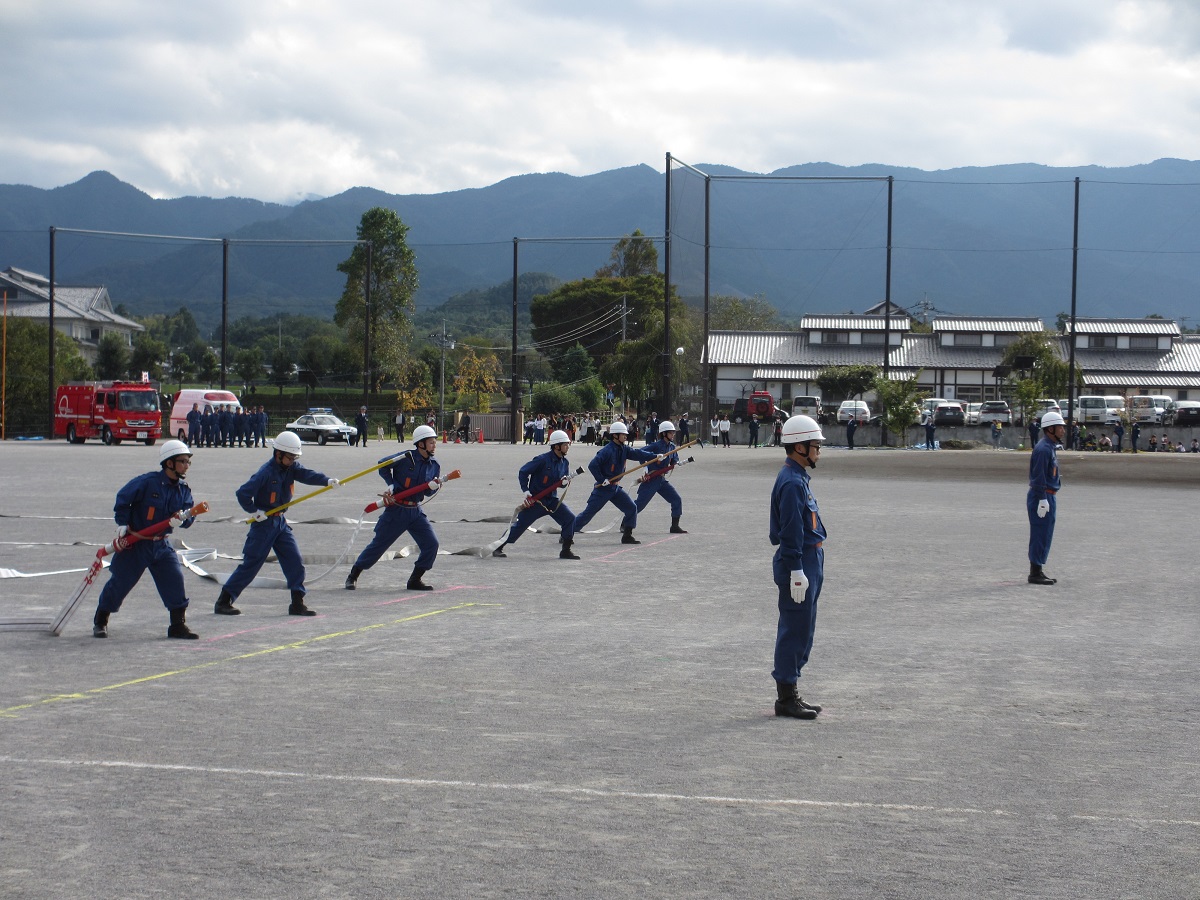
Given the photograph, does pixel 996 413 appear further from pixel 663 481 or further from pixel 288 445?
pixel 288 445

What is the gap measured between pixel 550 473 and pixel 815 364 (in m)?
71.5

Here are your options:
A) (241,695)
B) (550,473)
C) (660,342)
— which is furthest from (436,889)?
(660,342)

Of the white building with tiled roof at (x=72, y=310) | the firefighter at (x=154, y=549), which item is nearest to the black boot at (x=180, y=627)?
the firefighter at (x=154, y=549)

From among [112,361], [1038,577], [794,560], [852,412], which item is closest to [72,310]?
[112,361]

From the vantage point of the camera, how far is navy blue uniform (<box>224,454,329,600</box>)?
12.0 metres

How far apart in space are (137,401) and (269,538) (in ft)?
153

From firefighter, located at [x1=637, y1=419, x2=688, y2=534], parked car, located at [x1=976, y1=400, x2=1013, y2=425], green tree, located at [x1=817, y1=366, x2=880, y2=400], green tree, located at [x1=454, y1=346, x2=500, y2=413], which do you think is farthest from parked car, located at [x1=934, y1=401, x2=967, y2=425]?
firefighter, located at [x1=637, y1=419, x2=688, y2=534]

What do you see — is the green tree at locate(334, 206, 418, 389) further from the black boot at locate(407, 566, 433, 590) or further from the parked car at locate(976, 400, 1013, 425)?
the black boot at locate(407, 566, 433, 590)

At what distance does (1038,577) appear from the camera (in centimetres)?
1473

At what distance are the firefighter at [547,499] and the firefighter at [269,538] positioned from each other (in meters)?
5.12

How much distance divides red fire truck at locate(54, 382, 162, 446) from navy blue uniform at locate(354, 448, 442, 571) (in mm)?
44673

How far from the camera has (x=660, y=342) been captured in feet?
281

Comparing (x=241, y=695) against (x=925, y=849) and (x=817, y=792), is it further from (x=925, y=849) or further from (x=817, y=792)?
(x=925, y=849)

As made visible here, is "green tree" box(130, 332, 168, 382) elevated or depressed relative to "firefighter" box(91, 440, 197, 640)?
elevated
